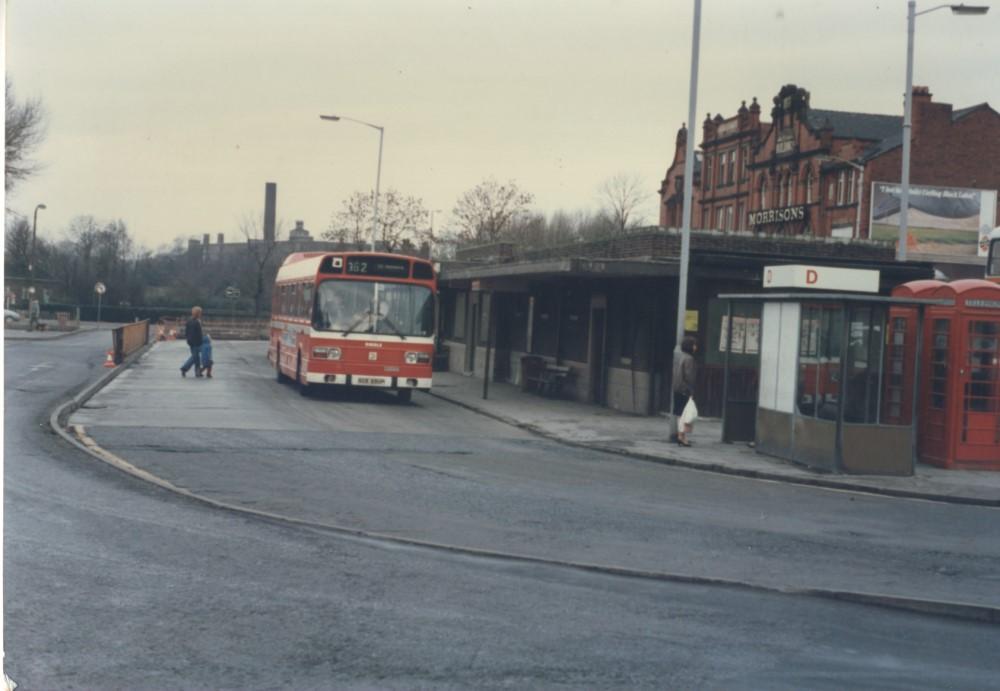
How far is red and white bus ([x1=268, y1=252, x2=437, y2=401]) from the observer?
85.0ft

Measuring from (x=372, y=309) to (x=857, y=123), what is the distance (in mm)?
54180

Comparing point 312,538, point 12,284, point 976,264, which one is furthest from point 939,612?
point 12,284

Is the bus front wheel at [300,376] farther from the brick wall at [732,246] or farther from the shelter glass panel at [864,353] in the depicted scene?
the shelter glass panel at [864,353]

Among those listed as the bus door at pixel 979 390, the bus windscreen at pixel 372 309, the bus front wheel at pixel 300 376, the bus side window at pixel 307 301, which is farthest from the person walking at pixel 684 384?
the bus front wheel at pixel 300 376

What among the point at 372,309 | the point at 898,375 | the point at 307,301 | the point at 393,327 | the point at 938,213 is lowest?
the point at 898,375

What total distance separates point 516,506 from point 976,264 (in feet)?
193

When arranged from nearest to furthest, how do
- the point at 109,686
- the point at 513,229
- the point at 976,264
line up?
the point at 109,686 → the point at 976,264 → the point at 513,229

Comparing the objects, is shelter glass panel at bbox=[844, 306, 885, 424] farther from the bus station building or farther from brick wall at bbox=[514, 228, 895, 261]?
brick wall at bbox=[514, 228, 895, 261]

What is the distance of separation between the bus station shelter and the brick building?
133 ft

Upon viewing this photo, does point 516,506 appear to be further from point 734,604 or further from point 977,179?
point 977,179

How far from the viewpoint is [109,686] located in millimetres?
5953

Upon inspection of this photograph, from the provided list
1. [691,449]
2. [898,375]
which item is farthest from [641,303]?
[898,375]

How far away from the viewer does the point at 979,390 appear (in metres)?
18.6

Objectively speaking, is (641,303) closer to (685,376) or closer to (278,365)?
(685,376)
